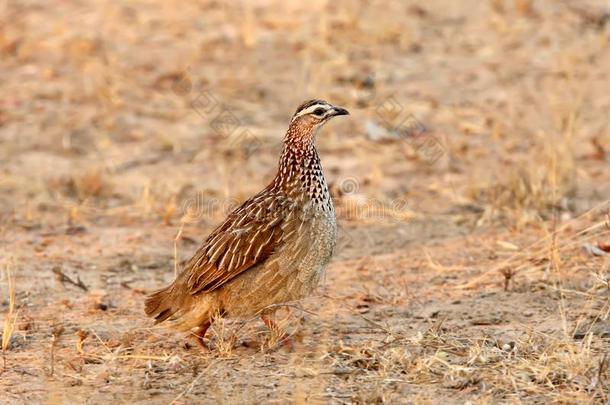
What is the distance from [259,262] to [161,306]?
680 mm

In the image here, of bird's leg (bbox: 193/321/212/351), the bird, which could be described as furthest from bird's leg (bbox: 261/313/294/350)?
bird's leg (bbox: 193/321/212/351)

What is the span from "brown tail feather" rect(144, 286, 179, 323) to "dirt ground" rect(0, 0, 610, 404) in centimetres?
19

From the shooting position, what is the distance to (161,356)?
6.82m

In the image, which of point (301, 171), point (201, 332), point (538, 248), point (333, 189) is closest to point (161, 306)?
point (201, 332)

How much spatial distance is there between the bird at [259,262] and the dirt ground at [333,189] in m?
0.18

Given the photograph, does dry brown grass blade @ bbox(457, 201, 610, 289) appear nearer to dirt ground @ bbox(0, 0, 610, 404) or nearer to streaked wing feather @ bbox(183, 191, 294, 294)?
dirt ground @ bbox(0, 0, 610, 404)

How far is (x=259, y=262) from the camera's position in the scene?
6.89 metres

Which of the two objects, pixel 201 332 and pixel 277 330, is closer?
pixel 277 330

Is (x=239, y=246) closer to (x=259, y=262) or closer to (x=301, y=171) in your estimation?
(x=259, y=262)

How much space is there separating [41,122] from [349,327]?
6.11 metres

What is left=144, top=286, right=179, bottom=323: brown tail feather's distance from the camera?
7031mm

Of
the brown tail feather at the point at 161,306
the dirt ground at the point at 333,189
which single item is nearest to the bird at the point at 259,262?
the brown tail feather at the point at 161,306

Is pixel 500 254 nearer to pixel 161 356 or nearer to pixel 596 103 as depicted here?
pixel 161 356

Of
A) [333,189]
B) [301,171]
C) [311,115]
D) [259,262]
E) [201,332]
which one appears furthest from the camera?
[333,189]
